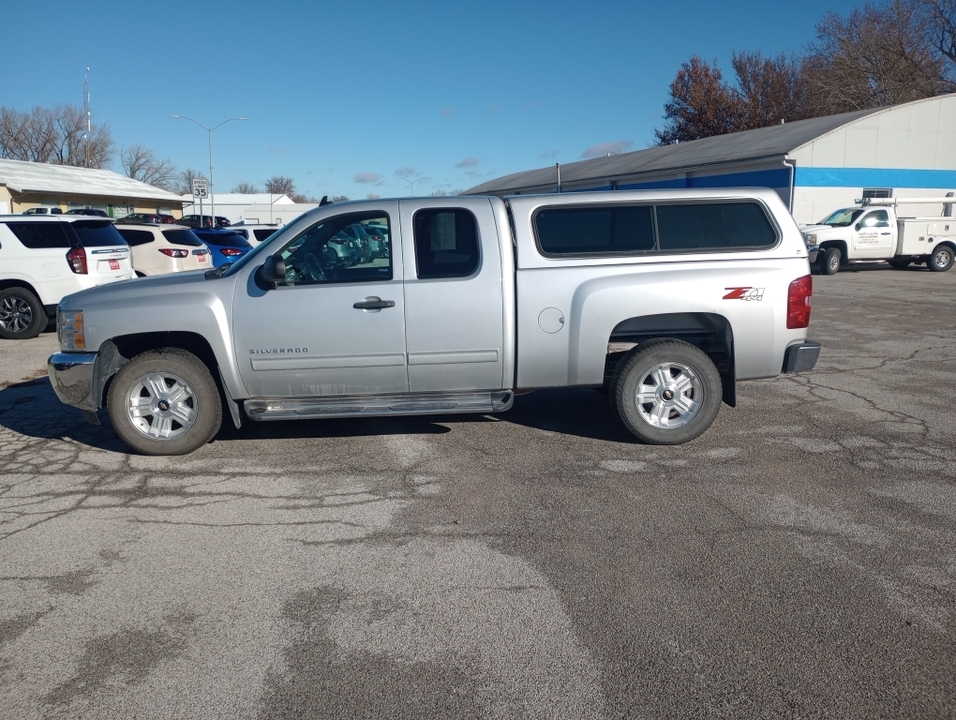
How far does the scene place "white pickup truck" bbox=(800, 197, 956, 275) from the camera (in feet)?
74.8

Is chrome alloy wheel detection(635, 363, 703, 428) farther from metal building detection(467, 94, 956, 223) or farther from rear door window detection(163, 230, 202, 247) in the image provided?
metal building detection(467, 94, 956, 223)

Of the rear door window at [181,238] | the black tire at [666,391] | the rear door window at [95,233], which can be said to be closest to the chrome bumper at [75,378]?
the black tire at [666,391]

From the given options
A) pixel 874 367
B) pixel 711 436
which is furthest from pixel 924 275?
pixel 711 436

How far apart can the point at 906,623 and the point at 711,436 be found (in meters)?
3.12

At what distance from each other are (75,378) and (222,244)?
501 inches

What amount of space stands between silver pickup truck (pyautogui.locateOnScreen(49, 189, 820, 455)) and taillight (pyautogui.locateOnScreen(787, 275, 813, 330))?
13mm

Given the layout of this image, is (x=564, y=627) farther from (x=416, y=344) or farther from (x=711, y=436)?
(x=711, y=436)

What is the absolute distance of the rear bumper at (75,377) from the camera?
20.0 feet

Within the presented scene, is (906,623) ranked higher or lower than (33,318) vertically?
lower

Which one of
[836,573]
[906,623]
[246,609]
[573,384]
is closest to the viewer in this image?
[906,623]

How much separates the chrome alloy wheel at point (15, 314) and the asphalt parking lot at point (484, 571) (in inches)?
222

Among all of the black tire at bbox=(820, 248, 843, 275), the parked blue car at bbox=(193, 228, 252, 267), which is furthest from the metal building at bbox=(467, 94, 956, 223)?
the parked blue car at bbox=(193, 228, 252, 267)

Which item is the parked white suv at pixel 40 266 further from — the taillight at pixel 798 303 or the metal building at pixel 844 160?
the metal building at pixel 844 160

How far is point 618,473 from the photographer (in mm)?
5754
